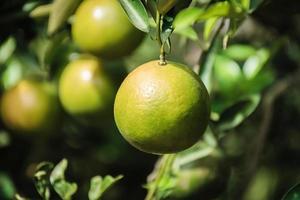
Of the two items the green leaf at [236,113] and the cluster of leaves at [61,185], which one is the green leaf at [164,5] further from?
the green leaf at [236,113]

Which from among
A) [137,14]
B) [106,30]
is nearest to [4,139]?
[106,30]

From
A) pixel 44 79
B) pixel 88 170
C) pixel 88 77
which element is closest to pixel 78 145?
pixel 88 170

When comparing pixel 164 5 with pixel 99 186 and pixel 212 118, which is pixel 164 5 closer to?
pixel 99 186

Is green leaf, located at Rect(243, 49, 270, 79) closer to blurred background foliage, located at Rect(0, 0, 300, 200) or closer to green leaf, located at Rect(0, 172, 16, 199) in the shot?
blurred background foliage, located at Rect(0, 0, 300, 200)

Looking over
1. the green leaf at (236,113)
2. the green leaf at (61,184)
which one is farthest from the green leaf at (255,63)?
the green leaf at (61,184)

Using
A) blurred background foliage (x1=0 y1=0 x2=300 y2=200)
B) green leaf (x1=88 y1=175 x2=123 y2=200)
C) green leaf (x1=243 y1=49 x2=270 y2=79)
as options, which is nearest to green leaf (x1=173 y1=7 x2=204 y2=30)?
blurred background foliage (x1=0 y1=0 x2=300 y2=200)
